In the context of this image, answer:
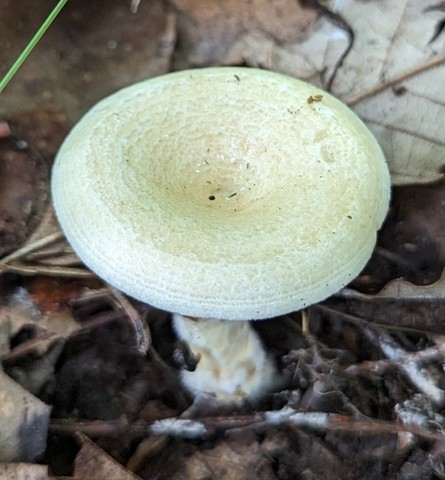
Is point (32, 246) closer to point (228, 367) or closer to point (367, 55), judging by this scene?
point (228, 367)

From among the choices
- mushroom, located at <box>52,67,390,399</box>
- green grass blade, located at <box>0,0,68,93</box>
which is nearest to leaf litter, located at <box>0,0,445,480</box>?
mushroom, located at <box>52,67,390,399</box>

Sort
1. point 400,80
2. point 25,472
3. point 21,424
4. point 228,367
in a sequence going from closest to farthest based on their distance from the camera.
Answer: point 25,472
point 21,424
point 228,367
point 400,80

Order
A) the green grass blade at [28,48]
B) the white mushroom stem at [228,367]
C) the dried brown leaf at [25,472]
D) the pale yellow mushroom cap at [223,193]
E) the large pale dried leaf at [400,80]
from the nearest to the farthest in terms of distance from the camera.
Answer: the pale yellow mushroom cap at [223,193] < the dried brown leaf at [25,472] < the green grass blade at [28,48] < the white mushroom stem at [228,367] < the large pale dried leaf at [400,80]

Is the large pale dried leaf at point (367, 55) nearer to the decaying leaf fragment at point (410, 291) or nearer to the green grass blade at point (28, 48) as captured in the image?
the decaying leaf fragment at point (410, 291)

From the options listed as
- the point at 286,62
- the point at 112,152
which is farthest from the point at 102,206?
the point at 286,62

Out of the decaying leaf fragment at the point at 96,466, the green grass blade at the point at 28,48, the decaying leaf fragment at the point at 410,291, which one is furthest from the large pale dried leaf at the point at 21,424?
the decaying leaf fragment at the point at 410,291

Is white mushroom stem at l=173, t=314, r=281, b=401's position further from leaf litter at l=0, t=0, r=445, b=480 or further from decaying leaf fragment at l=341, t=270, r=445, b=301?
decaying leaf fragment at l=341, t=270, r=445, b=301

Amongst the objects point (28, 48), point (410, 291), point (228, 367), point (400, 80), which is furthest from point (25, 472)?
point (400, 80)
